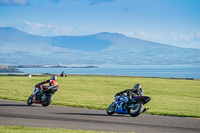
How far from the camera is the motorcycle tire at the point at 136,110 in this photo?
1948 centimetres

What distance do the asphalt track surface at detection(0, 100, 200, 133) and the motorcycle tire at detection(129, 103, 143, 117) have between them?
26cm

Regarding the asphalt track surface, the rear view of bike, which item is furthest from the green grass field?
the asphalt track surface

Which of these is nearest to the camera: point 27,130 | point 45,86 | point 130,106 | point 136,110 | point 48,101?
point 27,130

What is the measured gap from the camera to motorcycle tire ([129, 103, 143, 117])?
19.5 meters

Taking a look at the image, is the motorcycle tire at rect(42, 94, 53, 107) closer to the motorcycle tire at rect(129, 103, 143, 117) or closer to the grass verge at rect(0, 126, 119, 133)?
the motorcycle tire at rect(129, 103, 143, 117)

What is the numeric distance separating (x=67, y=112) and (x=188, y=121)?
6942 mm

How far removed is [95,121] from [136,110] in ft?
8.90

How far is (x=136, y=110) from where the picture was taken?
19.7m

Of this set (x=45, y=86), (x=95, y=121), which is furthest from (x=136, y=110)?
(x=45, y=86)

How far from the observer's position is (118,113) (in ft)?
68.3

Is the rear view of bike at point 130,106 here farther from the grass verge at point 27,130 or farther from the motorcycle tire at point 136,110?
the grass verge at point 27,130

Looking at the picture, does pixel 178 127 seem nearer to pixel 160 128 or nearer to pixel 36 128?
pixel 160 128

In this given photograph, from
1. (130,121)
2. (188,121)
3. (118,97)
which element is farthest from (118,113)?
(188,121)

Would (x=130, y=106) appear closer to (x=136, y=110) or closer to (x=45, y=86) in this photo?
(x=136, y=110)
